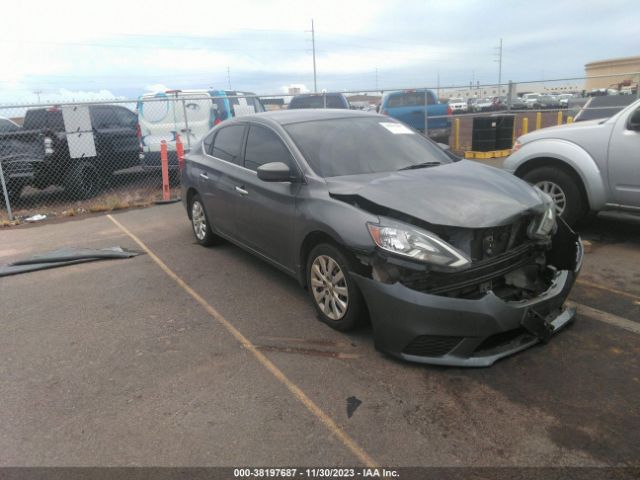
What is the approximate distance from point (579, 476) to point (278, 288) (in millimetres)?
3030

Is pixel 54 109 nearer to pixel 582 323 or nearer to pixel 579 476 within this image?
pixel 582 323

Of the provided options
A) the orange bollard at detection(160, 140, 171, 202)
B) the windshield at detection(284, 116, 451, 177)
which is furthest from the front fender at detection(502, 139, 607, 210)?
the orange bollard at detection(160, 140, 171, 202)

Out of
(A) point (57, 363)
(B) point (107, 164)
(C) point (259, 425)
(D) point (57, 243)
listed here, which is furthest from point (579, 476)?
(B) point (107, 164)

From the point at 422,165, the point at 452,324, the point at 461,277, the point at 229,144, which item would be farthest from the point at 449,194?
the point at 229,144

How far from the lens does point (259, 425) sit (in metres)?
2.79

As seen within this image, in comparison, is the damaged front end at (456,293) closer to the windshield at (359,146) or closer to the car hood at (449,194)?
the car hood at (449,194)

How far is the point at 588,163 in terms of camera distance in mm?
5543

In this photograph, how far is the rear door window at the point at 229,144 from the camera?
17.0ft

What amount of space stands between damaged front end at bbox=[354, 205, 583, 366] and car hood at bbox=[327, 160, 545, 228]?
7 centimetres

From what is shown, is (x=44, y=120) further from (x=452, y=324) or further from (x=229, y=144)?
(x=452, y=324)

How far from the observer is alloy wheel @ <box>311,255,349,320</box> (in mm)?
3611

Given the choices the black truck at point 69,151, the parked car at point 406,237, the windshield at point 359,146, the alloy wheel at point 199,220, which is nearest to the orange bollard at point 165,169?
the black truck at point 69,151

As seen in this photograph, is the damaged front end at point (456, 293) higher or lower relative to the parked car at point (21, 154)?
lower

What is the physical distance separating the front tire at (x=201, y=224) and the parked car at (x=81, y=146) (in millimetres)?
4210
